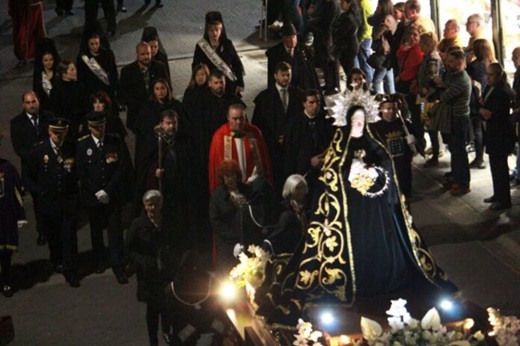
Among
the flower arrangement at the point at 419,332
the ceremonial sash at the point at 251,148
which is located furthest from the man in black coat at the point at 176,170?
the flower arrangement at the point at 419,332

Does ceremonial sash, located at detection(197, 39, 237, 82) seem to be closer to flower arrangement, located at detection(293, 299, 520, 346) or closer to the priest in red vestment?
the priest in red vestment

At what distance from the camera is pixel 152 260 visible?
13.7 metres

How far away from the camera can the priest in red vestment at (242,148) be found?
15836 millimetres

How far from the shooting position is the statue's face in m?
12.9

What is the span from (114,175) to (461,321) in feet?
15.8

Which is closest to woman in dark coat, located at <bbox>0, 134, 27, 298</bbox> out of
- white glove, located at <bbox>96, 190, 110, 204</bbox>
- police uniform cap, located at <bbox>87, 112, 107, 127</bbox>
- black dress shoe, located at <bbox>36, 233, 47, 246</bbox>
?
white glove, located at <bbox>96, 190, 110, 204</bbox>

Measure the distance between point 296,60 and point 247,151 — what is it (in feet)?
10.4

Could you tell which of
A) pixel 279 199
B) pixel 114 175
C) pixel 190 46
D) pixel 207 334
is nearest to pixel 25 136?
pixel 114 175

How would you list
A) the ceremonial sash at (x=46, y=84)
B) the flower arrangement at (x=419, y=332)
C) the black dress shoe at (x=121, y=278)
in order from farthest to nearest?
the ceremonial sash at (x=46, y=84) → the black dress shoe at (x=121, y=278) → the flower arrangement at (x=419, y=332)

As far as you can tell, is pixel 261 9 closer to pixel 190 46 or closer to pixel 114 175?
pixel 190 46

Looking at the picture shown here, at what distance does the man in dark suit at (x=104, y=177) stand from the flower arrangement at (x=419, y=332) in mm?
3995

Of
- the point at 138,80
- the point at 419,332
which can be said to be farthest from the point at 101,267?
the point at 419,332

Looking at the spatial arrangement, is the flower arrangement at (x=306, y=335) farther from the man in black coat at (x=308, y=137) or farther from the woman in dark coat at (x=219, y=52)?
the woman in dark coat at (x=219, y=52)

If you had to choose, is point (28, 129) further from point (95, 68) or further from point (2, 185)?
point (95, 68)
